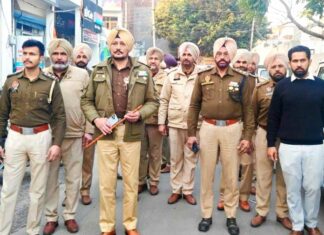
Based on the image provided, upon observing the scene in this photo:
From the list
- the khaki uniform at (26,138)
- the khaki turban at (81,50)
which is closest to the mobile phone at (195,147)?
the khaki uniform at (26,138)

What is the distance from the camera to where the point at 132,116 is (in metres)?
4.16

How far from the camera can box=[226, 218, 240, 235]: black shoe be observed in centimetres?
458

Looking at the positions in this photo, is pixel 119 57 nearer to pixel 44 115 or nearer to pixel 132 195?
pixel 44 115

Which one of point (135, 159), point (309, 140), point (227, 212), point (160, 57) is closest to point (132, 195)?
point (135, 159)

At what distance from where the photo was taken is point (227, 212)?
4.73m

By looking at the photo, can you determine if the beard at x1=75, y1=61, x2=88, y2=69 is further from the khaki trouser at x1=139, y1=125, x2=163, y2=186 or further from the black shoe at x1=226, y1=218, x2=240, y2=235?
the black shoe at x1=226, y1=218, x2=240, y2=235

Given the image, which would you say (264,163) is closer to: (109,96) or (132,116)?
(132,116)

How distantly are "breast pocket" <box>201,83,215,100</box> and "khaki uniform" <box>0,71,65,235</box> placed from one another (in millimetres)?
1569

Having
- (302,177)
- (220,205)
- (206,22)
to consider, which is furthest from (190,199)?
(206,22)

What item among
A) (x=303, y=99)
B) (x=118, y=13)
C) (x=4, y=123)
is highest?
(x=118, y=13)

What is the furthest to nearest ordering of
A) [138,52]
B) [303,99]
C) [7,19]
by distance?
1. [138,52]
2. [7,19]
3. [303,99]

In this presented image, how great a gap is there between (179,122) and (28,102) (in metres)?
2.19

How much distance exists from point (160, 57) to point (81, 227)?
2910 millimetres

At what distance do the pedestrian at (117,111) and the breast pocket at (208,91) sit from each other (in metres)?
0.67
